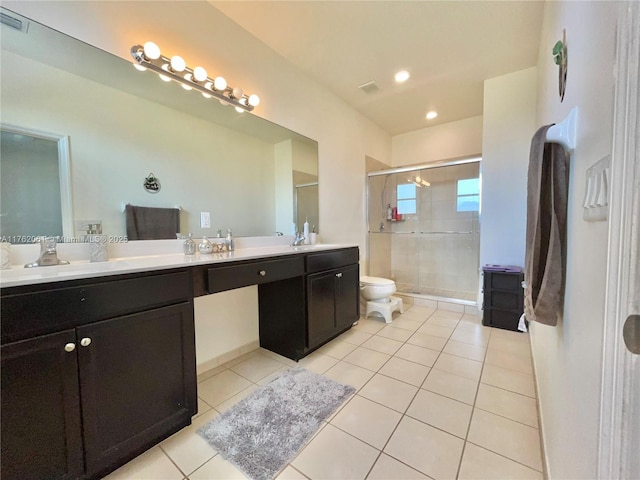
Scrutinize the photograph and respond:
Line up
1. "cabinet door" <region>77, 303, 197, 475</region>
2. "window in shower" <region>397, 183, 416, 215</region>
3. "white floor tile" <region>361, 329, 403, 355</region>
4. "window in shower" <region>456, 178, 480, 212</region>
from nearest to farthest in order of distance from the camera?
"cabinet door" <region>77, 303, 197, 475</region> → "white floor tile" <region>361, 329, 403, 355</region> → "window in shower" <region>456, 178, 480, 212</region> → "window in shower" <region>397, 183, 416, 215</region>

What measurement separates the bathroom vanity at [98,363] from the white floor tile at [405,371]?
1.22 metres

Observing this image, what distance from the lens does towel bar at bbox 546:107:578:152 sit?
827 millimetres

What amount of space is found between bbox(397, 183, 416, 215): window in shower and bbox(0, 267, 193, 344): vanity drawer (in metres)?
3.49

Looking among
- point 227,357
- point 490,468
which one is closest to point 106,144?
point 227,357

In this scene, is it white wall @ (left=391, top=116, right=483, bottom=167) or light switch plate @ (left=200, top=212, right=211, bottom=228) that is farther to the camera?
white wall @ (left=391, top=116, right=483, bottom=167)

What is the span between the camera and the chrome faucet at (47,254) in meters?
1.17

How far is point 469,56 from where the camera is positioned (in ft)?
7.65

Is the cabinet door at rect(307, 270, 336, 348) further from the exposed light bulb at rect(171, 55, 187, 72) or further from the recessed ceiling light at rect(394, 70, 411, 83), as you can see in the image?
the recessed ceiling light at rect(394, 70, 411, 83)

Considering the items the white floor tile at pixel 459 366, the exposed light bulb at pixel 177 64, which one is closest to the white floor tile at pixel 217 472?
the white floor tile at pixel 459 366

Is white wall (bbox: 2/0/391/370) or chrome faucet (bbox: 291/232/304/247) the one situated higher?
white wall (bbox: 2/0/391/370)

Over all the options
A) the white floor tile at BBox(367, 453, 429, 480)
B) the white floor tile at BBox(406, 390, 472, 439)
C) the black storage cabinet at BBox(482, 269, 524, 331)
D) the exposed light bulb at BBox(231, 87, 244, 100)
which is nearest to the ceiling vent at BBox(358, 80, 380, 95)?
the exposed light bulb at BBox(231, 87, 244, 100)

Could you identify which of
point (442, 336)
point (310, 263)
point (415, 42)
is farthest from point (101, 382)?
point (415, 42)

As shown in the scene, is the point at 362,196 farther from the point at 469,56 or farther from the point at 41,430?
the point at 41,430

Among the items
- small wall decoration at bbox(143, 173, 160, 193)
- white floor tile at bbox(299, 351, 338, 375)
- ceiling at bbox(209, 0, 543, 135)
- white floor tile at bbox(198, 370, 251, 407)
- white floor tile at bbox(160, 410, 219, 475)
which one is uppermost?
ceiling at bbox(209, 0, 543, 135)
